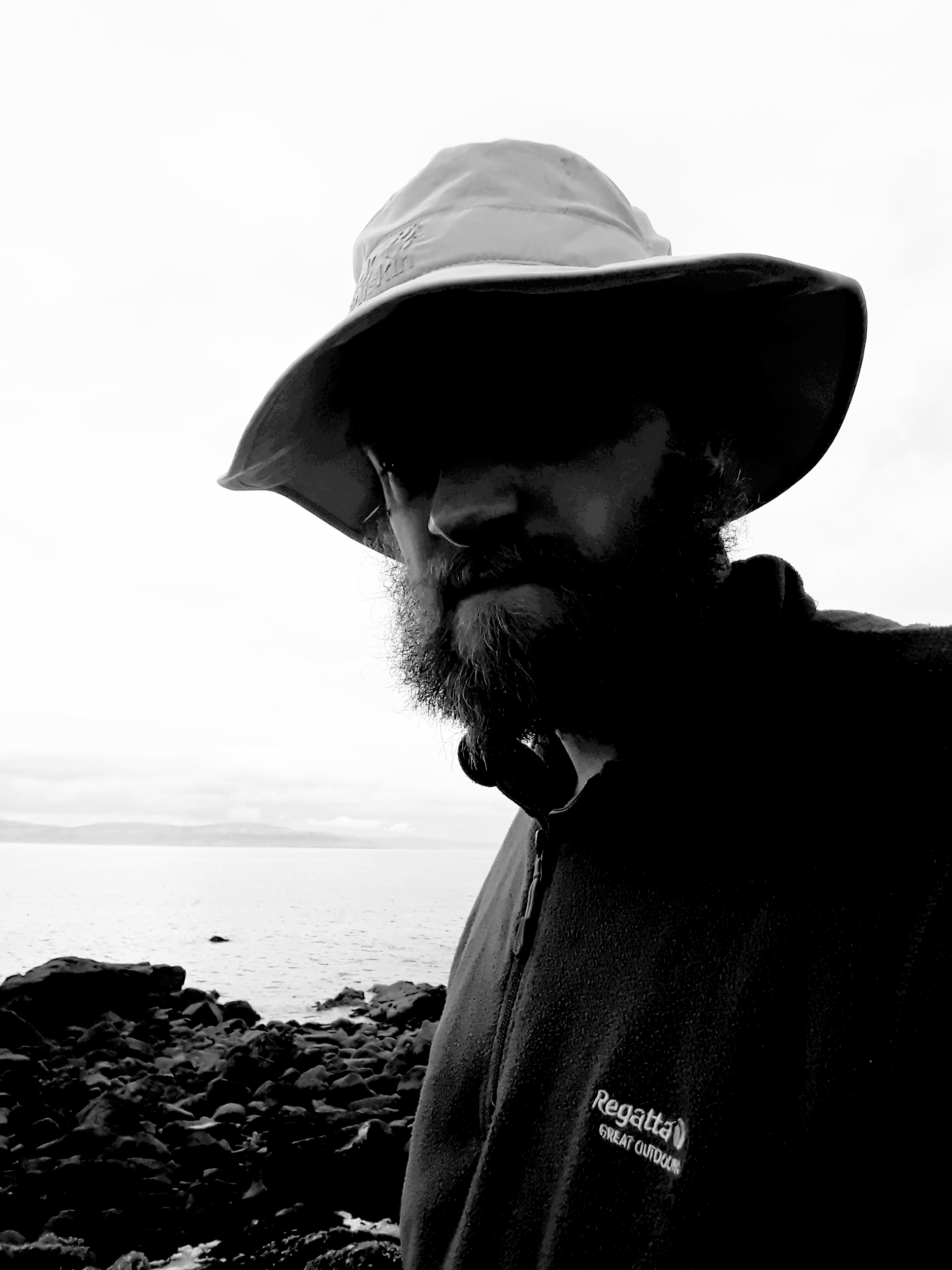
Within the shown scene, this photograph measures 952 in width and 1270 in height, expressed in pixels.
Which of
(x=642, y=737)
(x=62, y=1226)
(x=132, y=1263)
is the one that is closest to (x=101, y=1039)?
(x=62, y=1226)

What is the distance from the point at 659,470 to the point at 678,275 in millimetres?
414

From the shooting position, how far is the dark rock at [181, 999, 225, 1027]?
40.1 ft

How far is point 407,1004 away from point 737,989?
502 inches

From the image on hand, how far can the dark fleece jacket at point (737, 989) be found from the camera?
43.1 inches

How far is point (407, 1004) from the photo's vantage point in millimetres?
12859

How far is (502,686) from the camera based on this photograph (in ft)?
5.39

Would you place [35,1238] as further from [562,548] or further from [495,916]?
[562,548]

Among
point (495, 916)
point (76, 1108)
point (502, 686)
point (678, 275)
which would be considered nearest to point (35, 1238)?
point (76, 1108)

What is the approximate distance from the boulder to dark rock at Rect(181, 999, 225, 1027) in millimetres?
982

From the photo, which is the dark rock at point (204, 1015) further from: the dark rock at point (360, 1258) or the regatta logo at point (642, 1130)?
the regatta logo at point (642, 1130)

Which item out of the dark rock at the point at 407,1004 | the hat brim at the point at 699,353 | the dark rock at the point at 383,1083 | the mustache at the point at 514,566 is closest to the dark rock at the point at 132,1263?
the dark rock at the point at 383,1083

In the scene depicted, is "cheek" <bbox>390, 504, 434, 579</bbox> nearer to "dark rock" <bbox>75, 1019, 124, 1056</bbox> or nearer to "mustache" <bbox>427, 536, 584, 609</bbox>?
"mustache" <bbox>427, 536, 584, 609</bbox>

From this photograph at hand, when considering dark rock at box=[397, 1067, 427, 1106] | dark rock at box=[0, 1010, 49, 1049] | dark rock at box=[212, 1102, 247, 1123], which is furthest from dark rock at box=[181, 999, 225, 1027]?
dark rock at box=[212, 1102, 247, 1123]

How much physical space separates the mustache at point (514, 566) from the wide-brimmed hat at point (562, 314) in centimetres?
20
